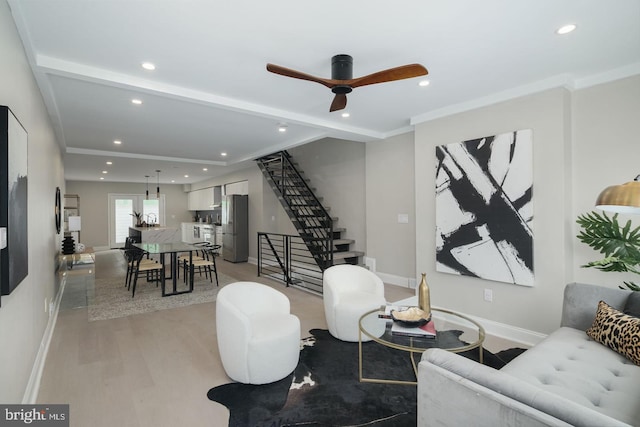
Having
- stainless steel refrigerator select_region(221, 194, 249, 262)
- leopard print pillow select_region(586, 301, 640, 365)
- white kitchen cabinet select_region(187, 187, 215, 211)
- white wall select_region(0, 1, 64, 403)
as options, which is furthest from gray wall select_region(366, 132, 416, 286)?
white kitchen cabinet select_region(187, 187, 215, 211)

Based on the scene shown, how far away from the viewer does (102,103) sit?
12.0 ft

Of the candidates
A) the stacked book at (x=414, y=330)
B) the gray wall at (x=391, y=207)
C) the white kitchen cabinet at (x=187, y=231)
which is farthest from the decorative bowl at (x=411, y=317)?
the white kitchen cabinet at (x=187, y=231)

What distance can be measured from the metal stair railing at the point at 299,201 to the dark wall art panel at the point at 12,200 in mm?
3910

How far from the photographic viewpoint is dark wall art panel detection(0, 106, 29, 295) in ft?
5.11

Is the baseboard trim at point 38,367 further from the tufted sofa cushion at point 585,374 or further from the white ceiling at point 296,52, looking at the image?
the tufted sofa cushion at point 585,374

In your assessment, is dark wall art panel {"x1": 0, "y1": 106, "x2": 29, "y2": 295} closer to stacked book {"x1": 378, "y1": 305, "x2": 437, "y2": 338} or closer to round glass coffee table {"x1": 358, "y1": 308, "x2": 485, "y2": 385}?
round glass coffee table {"x1": 358, "y1": 308, "x2": 485, "y2": 385}

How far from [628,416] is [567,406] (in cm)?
72

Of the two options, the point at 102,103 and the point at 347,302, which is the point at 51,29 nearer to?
the point at 102,103

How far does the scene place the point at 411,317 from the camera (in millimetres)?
2521

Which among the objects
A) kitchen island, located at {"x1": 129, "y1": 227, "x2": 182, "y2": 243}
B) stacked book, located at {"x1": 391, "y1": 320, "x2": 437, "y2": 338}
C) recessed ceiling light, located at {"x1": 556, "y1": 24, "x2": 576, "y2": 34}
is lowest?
stacked book, located at {"x1": 391, "y1": 320, "x2": 437, "y2": 338}

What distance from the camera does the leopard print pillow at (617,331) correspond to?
1.97 m

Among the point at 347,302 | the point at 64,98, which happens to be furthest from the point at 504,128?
the point at 64,98

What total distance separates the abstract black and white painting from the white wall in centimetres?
403

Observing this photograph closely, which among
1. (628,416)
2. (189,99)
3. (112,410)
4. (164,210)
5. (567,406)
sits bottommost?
(112,410)
